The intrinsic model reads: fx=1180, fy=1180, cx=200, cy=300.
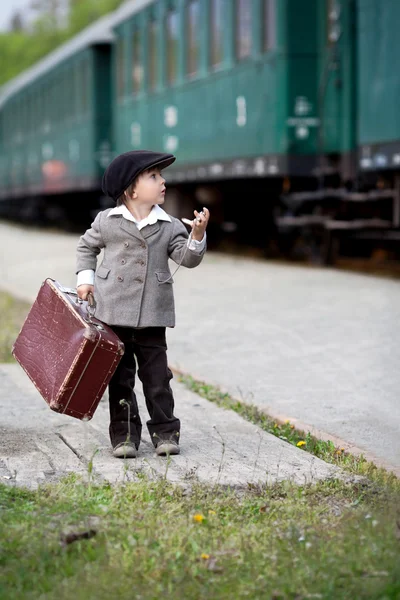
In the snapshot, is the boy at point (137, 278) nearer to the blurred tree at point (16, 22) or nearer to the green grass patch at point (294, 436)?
the green grass patch at point (294, 436)

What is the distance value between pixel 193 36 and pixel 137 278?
40.6 ft

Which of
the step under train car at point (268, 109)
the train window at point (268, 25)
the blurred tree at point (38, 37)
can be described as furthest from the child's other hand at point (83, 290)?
the blurred tree at point (38, 37)

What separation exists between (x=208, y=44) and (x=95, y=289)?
1165cm

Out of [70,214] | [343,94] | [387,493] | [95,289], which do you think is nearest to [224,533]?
[387,493]

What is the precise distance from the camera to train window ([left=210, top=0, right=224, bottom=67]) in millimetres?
15633

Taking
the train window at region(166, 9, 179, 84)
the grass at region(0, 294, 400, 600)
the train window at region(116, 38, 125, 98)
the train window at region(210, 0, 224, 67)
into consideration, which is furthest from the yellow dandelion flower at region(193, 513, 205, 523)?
the train window at region(116, 38, 125, 98)

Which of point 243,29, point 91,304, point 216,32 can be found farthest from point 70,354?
point 216,32

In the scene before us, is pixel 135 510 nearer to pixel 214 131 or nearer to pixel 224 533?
pixel 224 533

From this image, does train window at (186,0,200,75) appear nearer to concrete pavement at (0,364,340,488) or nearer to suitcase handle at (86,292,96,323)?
concrete pavement at (0,364,340,488)

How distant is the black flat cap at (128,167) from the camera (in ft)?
16.0

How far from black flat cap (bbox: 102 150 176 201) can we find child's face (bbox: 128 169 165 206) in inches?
2.0

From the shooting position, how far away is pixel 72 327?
478 cm

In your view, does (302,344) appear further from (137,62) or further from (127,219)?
(137,62)

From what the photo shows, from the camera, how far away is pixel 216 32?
15.9 metres
